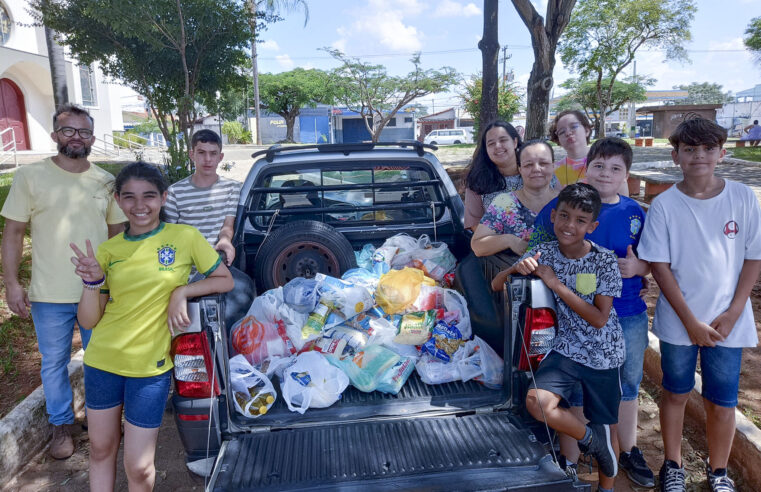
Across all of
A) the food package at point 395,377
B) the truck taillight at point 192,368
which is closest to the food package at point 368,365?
the food package at point 395,377

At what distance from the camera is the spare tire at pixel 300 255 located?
→ 3.45 m

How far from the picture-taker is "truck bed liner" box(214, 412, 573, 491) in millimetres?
2023

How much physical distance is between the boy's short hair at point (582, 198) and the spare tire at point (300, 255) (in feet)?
5.28

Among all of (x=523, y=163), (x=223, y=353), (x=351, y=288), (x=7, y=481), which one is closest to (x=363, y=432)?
(x=223, y=353)

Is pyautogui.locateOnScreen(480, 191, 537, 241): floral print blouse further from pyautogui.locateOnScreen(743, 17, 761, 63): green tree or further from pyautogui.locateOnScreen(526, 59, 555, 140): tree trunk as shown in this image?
pyautogui.locateOnScreen(743, 17, 761, 63): green tree

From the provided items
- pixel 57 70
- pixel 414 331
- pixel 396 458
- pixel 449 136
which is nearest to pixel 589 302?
pixel 414 331

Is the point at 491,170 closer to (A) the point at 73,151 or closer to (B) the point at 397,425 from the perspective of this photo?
(B) the point at 397,425

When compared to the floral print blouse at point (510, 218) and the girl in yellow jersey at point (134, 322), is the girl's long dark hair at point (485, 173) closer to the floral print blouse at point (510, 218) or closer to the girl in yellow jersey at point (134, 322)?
the floral print blouse at point (510, 218)

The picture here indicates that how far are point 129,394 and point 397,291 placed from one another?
1.49 meters

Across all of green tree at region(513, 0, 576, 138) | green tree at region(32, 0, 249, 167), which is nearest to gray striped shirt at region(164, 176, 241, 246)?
green tree at region(513, 0, 576, 138)

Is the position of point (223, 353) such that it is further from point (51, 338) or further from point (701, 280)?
point (701, 280)

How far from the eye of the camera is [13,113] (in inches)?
966

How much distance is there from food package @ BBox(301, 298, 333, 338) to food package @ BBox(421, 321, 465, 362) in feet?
1.94

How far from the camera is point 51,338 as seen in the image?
3.00 metres
